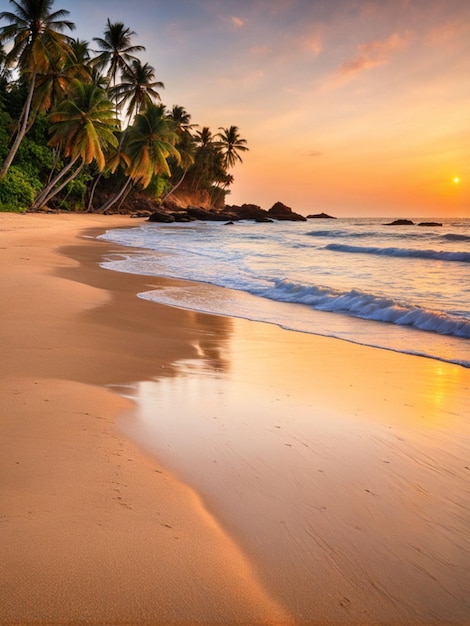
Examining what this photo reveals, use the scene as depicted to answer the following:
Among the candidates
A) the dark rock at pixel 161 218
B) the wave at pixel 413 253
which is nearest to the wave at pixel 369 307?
the wave at pixel 413 253

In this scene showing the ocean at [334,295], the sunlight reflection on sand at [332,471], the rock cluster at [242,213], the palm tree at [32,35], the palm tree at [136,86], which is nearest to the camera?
the sunlight reflection on sand at [332,471]

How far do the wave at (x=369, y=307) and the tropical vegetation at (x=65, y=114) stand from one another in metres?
22.9

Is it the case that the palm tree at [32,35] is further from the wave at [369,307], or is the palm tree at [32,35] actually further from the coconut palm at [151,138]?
the wave at [369,307]

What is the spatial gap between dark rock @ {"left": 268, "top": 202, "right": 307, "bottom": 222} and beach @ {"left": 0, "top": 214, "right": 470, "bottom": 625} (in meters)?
74.3

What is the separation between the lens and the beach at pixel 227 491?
4.65ft

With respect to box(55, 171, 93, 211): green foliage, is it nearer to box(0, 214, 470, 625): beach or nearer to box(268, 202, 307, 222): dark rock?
box(0, 214, 470, 625): beach

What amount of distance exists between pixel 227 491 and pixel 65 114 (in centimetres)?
3131

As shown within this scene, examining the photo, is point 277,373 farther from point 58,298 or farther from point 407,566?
point 58,298

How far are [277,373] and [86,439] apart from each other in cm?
214

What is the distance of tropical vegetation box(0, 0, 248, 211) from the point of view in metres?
26.4

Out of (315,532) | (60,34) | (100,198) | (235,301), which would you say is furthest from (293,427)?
(100,198)

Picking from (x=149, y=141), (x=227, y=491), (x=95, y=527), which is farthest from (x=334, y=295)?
(x=149, y=141)

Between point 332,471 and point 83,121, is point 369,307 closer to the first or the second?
point 332,471

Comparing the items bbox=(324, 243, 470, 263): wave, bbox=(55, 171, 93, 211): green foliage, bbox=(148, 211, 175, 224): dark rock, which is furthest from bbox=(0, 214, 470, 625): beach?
bbox=(148, 211, 175, 224): dark rock
